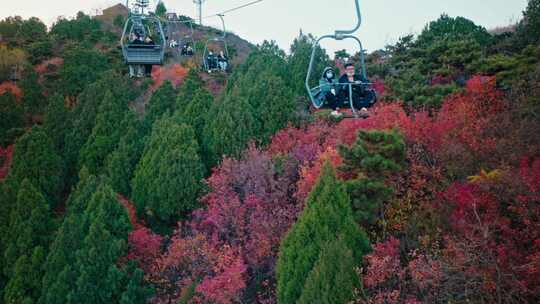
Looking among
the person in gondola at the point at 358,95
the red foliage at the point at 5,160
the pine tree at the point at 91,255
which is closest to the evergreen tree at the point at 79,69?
the red foliage at the point at 5,160

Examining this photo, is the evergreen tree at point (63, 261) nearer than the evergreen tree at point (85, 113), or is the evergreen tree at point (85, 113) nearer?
the evergreen tree at point (63, 261)

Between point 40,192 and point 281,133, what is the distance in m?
13.4

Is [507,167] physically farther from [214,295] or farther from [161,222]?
[161,222]

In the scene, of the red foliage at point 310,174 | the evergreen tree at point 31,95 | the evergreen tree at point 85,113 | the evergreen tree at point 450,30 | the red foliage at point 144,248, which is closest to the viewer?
the red foliage at point 310,174

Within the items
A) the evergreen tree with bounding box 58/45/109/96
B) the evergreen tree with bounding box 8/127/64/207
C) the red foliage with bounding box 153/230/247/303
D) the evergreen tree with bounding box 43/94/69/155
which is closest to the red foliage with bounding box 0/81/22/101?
the evergreen tree with bounding box 58/45/109/96

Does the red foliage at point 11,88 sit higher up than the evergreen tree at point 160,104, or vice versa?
the red foliage at point 11,88

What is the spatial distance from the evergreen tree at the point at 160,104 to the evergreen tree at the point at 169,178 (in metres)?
4.76

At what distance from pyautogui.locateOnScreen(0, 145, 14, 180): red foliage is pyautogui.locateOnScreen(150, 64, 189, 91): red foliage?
40.1 ft

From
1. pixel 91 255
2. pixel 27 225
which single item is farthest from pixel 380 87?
pixel 27 225

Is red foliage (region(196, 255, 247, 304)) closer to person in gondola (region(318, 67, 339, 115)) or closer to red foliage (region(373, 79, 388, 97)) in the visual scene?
person in gondola (region(318, 67, 339, 115))

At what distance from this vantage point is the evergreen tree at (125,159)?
112 feet

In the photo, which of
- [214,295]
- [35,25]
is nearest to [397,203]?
[214,295]

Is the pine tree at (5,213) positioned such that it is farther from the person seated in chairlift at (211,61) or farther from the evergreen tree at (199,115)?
the person seated in chairlift at (211,61)

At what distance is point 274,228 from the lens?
2834 centimetres
